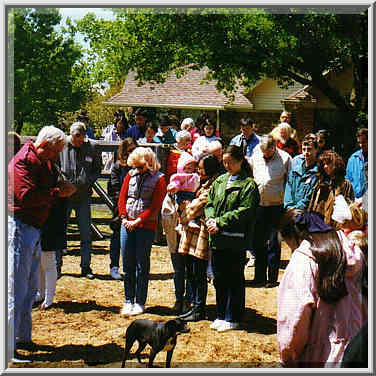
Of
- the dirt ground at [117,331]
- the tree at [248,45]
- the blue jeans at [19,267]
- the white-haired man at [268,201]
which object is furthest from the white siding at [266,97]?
the blue jeans at [19,267]

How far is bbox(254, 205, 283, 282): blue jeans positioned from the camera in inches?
317

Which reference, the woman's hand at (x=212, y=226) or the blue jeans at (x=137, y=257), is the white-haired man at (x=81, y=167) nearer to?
the blue jeans at (x=137, y=257)

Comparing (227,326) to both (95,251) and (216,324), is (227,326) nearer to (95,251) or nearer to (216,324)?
(216,324)

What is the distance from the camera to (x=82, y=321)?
652 centimetres

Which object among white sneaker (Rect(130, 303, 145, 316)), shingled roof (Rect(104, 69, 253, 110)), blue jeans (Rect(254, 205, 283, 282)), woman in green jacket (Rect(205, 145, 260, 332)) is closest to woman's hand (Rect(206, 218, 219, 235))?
woman in green jacket (Rect(205, 145, 260, 332))

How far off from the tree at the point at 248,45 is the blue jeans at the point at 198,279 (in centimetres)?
718

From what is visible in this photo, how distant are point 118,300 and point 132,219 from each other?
1.25 meters

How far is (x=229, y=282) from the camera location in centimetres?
625

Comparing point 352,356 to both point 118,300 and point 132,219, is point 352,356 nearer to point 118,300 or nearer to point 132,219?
point 132,219

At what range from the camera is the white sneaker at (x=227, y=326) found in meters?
6.21

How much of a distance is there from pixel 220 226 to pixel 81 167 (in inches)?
98.4

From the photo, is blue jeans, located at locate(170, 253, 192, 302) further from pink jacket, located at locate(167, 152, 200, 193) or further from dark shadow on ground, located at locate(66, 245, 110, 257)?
dark shadow on ground, located at locate(66, 245, 110, 257)

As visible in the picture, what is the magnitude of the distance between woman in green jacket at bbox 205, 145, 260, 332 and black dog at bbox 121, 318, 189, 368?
49.4 inches

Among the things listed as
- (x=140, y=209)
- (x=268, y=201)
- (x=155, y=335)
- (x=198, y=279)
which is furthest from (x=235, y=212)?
(x=268, y=201)
